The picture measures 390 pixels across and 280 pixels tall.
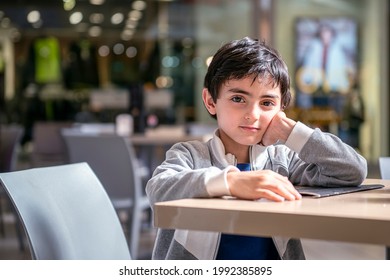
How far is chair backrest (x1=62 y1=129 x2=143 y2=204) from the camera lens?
3.68 metres

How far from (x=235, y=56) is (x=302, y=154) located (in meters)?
0.21

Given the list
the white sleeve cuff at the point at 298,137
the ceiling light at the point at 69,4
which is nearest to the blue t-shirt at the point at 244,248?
the white sleeve cuff at the point at 298,137

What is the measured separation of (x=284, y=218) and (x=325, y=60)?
288 inches

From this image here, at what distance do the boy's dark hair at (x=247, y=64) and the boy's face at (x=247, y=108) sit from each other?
0.01 meters

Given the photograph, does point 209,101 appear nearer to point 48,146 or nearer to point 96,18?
point 48,146

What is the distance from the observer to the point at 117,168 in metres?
3.73

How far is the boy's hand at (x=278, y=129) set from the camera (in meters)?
1.47

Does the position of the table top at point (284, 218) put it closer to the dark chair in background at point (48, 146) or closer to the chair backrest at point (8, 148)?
the chair backrest at point (8, 148)

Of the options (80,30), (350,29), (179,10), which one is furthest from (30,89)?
(350,29)

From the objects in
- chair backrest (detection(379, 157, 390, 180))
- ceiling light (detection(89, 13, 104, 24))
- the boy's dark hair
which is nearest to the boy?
the boy's dark hair

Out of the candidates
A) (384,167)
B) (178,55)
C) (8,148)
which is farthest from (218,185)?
(178,55)

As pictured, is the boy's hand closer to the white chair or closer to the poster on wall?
the white chair

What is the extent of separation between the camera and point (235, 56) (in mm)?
1450
